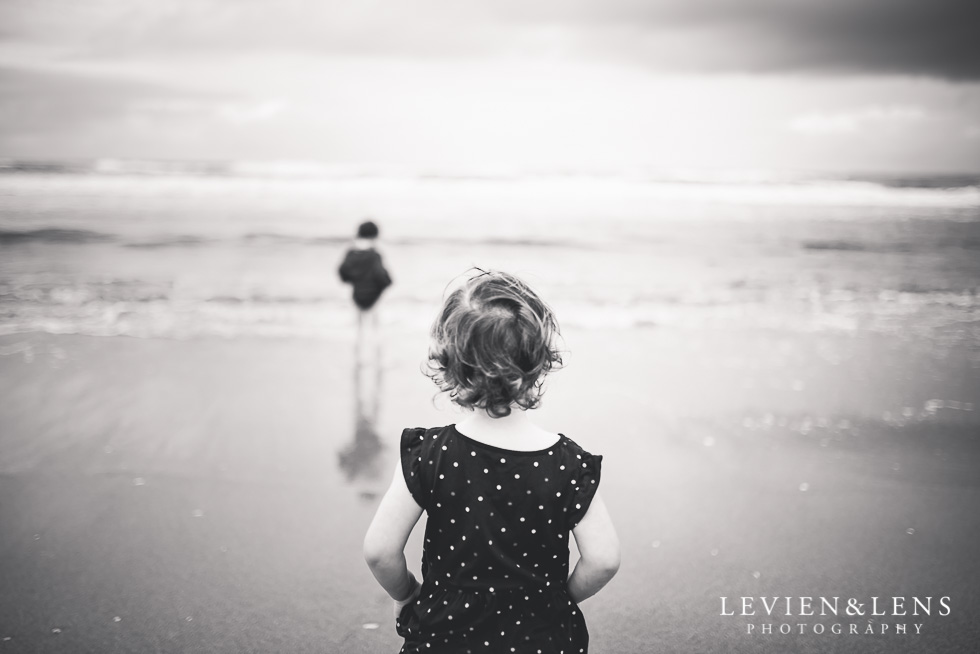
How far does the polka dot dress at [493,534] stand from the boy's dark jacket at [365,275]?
5.44m

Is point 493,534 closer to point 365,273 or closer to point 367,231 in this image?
point 365,273

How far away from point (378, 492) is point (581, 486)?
8.57 feet

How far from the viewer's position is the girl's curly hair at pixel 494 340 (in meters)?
1.59

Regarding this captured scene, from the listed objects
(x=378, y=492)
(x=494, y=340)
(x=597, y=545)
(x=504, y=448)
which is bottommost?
(x=378, y=492)

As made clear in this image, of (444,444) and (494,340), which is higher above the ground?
(494,340)

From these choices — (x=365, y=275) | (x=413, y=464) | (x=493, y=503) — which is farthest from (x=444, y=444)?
(x=365, y=275)

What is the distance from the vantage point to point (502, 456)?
167cm

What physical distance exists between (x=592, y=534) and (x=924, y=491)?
3.50 metres

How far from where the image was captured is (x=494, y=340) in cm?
159

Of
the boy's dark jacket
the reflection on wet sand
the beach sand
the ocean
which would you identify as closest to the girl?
the ocean

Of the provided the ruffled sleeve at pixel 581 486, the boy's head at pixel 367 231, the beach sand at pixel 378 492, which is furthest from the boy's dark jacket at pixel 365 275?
the ruffled sleeve at pixel 581 486

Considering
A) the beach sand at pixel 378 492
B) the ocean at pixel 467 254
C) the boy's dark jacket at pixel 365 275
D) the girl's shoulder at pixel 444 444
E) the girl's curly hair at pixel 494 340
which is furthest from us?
the ocean at pixel 467 254

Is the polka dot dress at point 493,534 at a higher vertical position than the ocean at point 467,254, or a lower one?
higher

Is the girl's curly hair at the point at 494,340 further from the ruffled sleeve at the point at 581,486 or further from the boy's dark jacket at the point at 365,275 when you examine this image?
the boy's dark jacket at the point at 365,275
